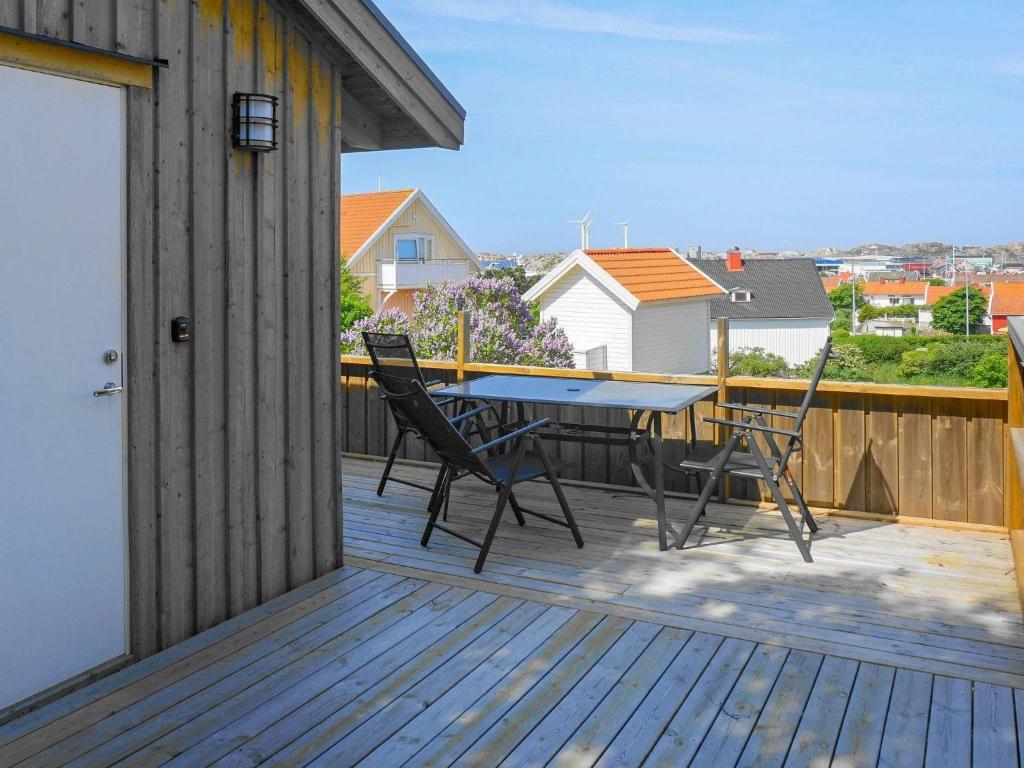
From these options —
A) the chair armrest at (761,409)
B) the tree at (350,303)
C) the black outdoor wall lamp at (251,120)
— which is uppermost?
the tree at (350,303)

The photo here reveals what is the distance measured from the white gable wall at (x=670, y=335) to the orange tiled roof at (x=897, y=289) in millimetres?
64981

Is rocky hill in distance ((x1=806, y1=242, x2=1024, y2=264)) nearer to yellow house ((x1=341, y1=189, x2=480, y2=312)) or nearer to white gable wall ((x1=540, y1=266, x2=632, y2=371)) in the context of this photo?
yellow house ((x1=341, y1=189, x2=480, y2=312))

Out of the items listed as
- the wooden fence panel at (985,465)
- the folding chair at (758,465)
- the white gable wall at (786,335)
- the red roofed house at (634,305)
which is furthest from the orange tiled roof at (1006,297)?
the folding chair at (758,465)

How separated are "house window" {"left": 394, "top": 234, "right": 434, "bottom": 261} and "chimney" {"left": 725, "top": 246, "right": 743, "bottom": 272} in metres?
18.2

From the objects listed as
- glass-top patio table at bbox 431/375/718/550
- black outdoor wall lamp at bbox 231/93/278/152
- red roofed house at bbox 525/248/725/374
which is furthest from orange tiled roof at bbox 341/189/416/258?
black outdoor wall lamp at bbox 231/93/278/152

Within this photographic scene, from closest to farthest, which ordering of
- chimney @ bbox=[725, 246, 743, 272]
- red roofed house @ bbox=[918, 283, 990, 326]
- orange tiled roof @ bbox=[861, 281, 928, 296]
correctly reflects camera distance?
chimney @ bbox=[725, 246, 743, 272] → red roofed house @ bbox=[918, 283, 990, 326] → orange tiled roof @ bbox=[861, 281, 928, 296]

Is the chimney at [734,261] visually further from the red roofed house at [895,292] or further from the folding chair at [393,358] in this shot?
the red roofed house at [895,292]

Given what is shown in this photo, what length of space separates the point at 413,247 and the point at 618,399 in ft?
79.8

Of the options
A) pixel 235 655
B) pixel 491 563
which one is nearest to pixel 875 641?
pixel 491 563

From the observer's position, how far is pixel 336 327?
4277 millimetres

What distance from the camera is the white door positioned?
2832 millimetres

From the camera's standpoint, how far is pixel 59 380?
298 centimetres

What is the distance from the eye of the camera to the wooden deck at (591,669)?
2750 millimetres

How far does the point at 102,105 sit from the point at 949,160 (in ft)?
220
